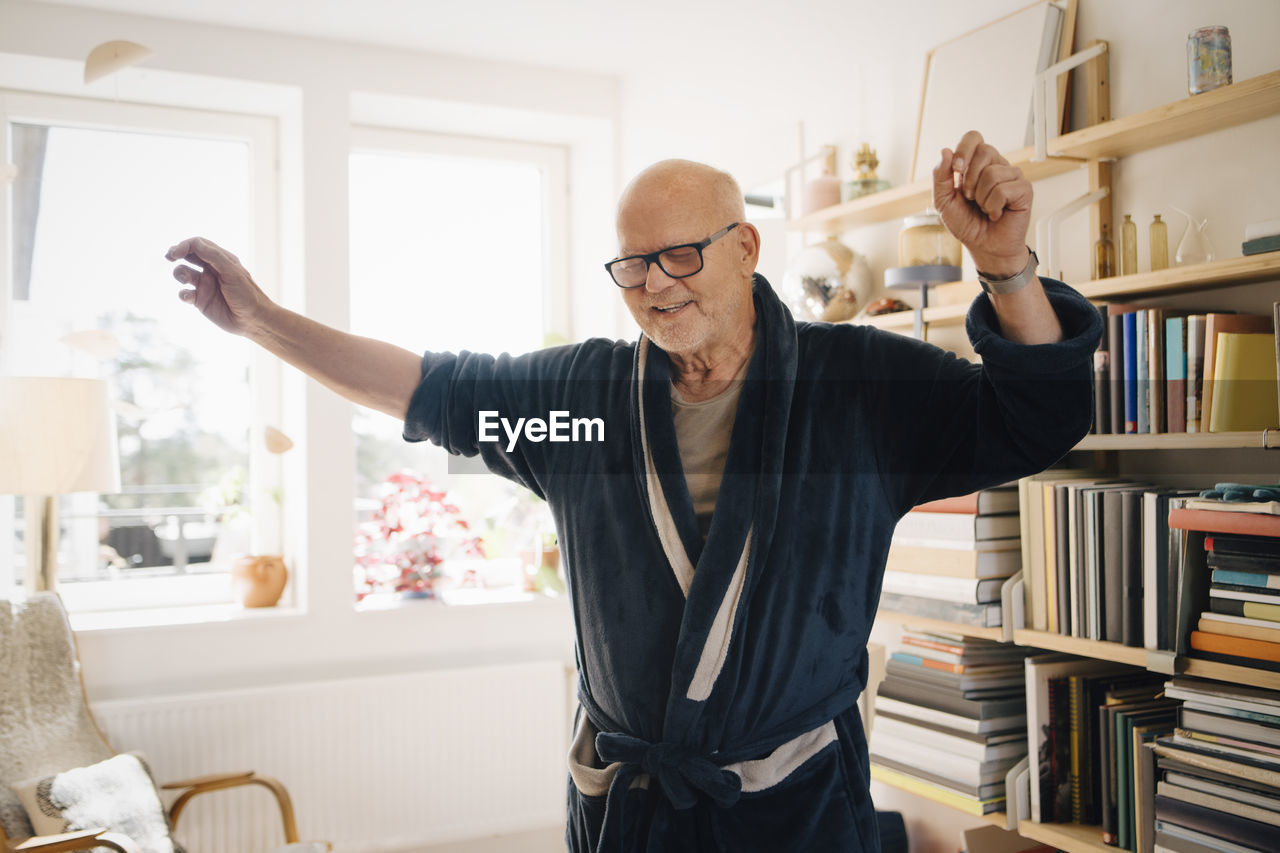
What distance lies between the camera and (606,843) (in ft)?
4.15

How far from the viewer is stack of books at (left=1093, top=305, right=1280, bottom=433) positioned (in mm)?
1516

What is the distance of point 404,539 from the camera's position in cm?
345

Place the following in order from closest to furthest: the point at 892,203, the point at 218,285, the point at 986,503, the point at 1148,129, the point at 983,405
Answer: the point at 983,405, the point at 218,285, the point at 1148,129, the point at 986,503, the point at 892,203

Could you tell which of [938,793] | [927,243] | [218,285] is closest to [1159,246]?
[927,243]

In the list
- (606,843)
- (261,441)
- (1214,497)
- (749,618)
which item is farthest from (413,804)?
(1214,497)

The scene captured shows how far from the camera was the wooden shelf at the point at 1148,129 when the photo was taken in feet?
5.02

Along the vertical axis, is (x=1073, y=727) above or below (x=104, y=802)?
above

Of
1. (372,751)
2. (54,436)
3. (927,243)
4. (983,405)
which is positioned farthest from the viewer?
(372,751)

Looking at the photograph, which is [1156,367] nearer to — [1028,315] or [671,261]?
[1028,315]

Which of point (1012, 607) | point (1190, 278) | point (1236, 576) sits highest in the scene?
point (1190, 278)

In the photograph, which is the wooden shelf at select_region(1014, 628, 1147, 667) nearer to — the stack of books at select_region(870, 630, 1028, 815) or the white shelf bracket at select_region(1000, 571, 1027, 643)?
the white shelf bracket at select_region(1000, 571, 1027, 643)

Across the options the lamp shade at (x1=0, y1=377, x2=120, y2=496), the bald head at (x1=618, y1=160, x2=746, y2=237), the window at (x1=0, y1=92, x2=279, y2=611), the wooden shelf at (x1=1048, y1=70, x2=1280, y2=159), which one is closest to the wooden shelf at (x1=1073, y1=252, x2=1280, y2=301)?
the wooden shelf at (x1=1048, y1=70, x2=1280, y2=159)

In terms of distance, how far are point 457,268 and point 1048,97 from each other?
7.91 ft

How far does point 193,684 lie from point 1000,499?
2435 millimetres
